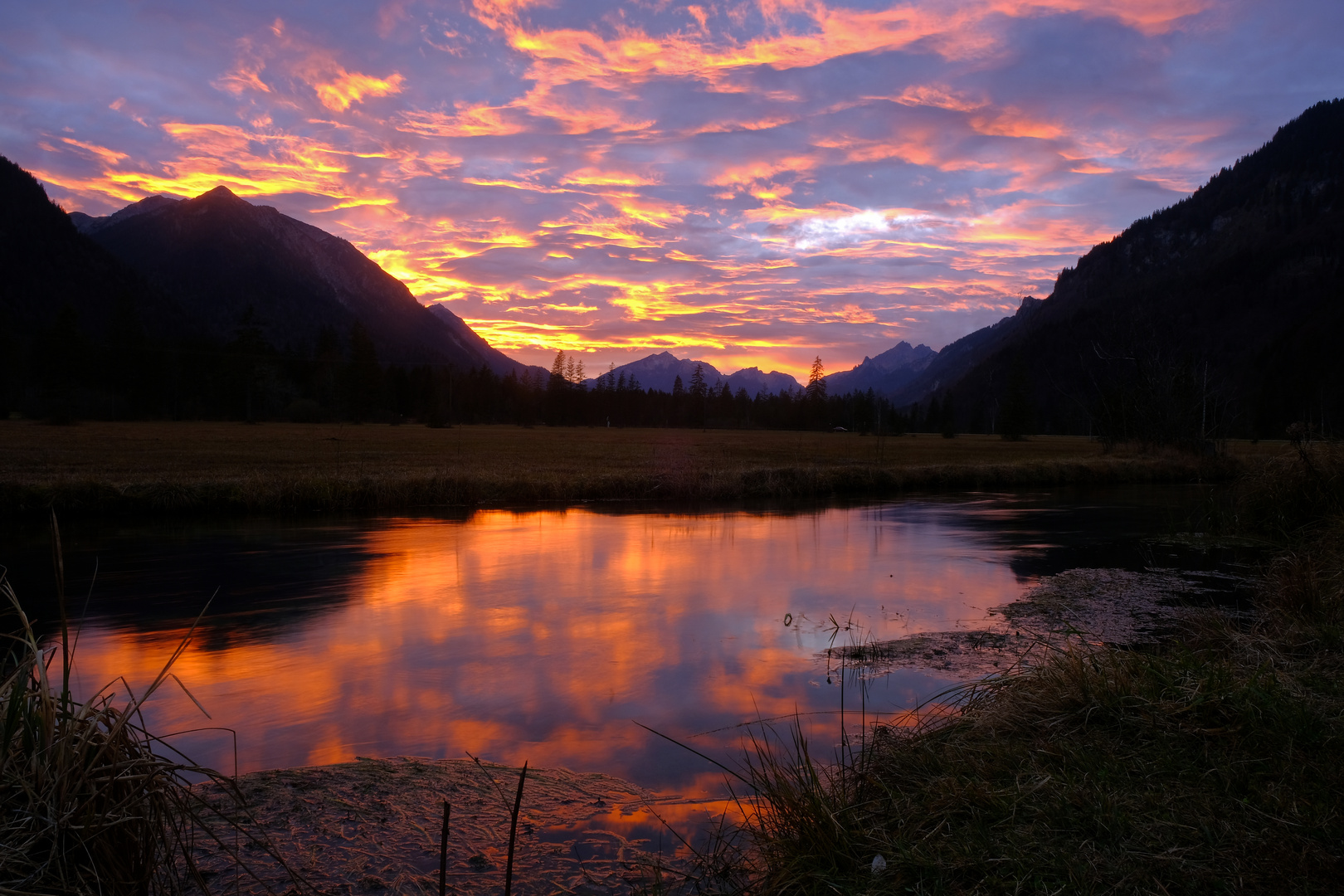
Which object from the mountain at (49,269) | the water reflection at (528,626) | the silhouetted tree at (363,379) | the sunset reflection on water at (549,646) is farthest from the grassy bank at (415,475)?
the mountain at (49,269)

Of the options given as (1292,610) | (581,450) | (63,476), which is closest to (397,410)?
(581,450)

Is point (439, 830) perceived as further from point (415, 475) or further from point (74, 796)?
point (415, 475)

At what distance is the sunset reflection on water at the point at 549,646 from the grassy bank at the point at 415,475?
18.2 ft

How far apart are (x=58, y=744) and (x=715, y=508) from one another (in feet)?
65.2

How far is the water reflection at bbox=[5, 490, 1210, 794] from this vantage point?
616cm

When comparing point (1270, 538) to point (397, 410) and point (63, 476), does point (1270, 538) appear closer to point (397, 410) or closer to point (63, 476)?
point (63, 476)

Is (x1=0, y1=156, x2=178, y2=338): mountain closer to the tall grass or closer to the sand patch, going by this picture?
the sand patch

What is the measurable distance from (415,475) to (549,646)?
50.8ft

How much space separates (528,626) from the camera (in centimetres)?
954

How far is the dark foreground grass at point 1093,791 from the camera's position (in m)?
3.06

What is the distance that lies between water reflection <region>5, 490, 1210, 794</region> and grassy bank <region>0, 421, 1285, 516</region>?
3.67 m

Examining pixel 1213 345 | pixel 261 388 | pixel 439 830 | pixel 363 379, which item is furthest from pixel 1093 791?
pixel 1213 345

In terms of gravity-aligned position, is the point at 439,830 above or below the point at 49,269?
below

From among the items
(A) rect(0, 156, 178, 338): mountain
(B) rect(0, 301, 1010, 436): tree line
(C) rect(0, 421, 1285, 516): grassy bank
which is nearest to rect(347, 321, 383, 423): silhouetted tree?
(B) rect(0, 301, 1010, 436): tree line
